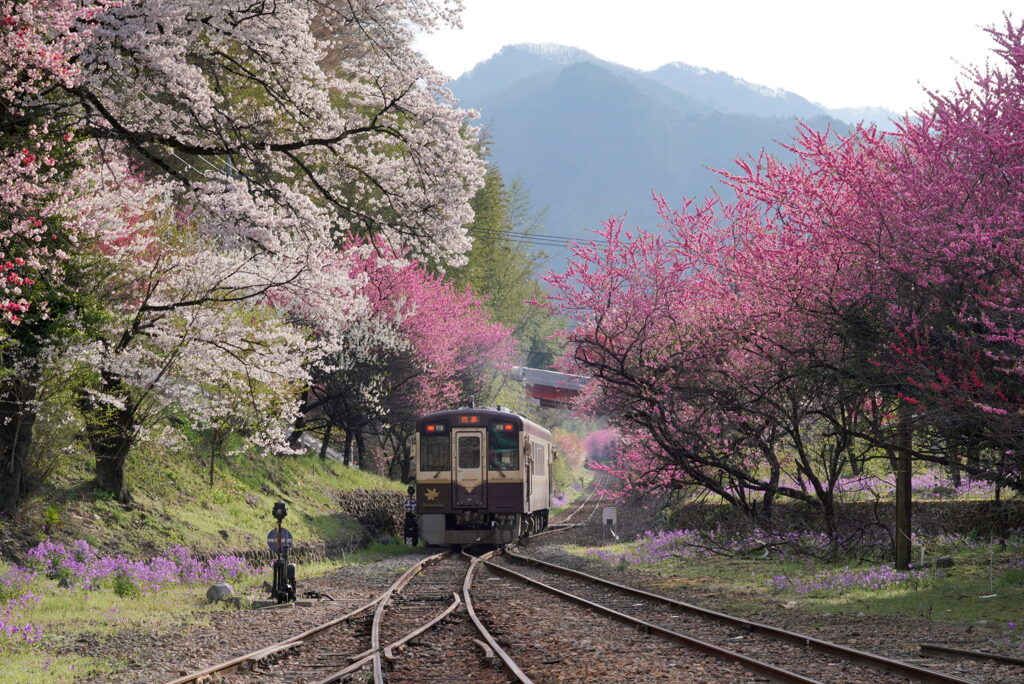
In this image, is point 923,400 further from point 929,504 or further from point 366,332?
point 366,332

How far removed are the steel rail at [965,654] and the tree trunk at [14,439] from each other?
11597mm

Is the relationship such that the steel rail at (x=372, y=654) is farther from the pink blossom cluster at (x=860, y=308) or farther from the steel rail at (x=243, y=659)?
the pink blossom cluster at (x=860, y=308)

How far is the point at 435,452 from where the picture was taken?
74.5ft

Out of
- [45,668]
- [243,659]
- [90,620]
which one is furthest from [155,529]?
[243,659]

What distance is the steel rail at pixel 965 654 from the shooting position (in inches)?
303

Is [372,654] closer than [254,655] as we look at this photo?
No

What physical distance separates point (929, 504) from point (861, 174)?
776cm

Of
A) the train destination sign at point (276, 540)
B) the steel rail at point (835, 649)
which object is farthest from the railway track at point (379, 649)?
the steel rail at point (835, 649)

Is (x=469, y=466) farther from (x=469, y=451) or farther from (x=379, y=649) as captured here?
(x=379, y=649)

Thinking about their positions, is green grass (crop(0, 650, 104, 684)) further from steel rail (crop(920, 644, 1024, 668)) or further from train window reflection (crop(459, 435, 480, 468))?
train window reflection (crop(459, 435, 480, 468))

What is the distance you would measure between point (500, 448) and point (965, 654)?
15.0 metres

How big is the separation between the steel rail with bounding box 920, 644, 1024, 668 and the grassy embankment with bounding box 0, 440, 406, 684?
676 cm

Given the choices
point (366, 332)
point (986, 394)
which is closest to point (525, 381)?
point (366, 332)

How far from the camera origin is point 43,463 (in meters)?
14.5
